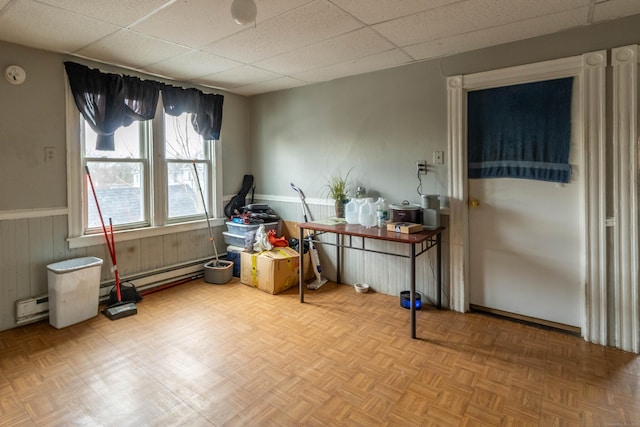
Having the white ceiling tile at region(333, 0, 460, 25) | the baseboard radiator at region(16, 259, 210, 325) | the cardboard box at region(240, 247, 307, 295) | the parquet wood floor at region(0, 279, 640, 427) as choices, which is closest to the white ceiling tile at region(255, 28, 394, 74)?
the white ceiling tile at region(333, 0, 460, 25)

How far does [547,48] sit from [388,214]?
189cm

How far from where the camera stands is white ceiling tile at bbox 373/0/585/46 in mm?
2318

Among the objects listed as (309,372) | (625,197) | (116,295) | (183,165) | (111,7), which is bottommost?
(309,372)

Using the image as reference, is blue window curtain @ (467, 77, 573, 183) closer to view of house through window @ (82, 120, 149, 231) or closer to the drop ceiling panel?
the drop ceiling panel

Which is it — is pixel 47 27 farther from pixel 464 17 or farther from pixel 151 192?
pixel 464 17

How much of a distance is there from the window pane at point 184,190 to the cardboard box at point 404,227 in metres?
2.56

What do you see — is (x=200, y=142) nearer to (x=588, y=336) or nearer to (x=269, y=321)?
(x=269, y=321)

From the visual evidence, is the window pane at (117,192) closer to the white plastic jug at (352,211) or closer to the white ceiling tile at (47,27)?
the white ceiling tile at (47,27)

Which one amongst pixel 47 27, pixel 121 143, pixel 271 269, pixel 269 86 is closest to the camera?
pixel 47 27

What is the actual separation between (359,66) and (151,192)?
2.65 meters

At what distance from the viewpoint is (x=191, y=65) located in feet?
11.7

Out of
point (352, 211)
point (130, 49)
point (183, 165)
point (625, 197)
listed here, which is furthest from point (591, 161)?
point (183, 165)

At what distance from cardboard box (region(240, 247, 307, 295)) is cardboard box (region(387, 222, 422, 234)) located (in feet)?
4.34

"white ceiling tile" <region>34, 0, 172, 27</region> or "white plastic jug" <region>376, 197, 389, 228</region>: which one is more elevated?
"white ceiling tile" <region>34, 0, 172, 27</region>
